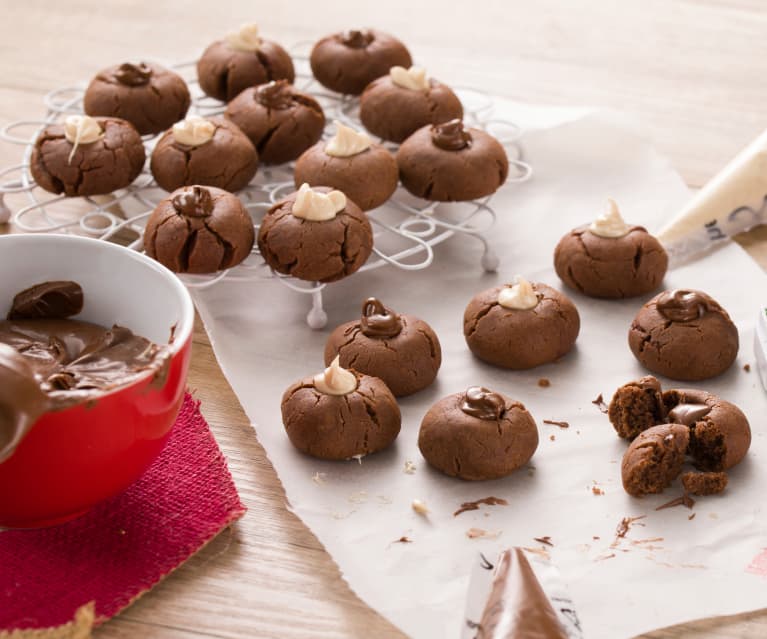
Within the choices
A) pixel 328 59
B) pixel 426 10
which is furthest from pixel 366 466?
pixel 426 10

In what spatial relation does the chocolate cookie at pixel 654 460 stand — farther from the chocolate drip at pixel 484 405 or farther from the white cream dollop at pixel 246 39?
the white cream dollop at pixel 246 39

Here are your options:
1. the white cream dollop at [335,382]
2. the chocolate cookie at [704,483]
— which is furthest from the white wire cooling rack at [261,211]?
the chocolate cookie at [704,483]

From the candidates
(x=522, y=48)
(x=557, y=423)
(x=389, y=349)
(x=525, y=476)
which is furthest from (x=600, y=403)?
(x=522, y=48)

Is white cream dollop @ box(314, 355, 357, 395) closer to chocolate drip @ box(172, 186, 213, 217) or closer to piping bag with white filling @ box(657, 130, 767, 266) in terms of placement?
chocolate drip @ box(172, 186, 213, 217)

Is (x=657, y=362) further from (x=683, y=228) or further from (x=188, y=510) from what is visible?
(x=188, y=510)

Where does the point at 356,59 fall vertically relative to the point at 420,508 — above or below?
above

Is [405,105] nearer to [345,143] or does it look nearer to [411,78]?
[411,78]

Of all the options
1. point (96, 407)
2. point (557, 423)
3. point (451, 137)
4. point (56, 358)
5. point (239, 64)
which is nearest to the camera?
point (96, 407)
